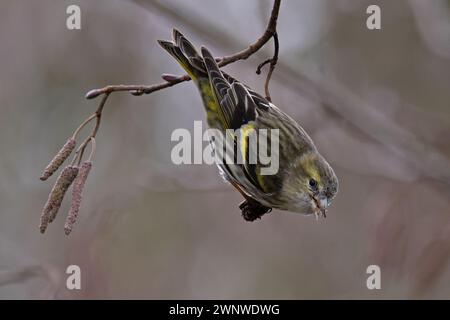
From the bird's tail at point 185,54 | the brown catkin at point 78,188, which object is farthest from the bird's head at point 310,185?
the brown catkin at point 78,188

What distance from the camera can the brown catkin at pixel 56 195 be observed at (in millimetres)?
2027

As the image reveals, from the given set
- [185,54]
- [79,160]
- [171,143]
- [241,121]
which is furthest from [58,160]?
[171,143]

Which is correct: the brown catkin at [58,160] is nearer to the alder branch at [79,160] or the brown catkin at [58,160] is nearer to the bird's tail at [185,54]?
the alder branch at [79,160]

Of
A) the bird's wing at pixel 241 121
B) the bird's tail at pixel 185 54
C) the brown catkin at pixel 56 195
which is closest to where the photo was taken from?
the brown catkin at pixel 56 195

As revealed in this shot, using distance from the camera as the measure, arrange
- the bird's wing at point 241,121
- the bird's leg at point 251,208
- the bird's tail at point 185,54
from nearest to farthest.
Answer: the bird's leg at point 251,208 → the bird's tail at point 185,54 → the bird's wing at point 241,121

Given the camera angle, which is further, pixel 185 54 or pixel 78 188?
pixel 185 54

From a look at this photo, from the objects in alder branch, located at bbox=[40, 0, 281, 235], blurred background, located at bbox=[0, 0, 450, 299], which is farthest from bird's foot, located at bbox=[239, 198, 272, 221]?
blurred background, located at bbox=[0, 0, 450, 299]

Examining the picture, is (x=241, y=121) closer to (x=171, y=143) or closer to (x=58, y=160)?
(x=58, y=160)

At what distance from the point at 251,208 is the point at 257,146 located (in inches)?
20.9

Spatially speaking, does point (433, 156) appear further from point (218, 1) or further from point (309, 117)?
point (218, 1)

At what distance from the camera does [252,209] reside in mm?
2520

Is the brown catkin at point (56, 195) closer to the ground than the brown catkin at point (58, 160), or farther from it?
closer to the ground

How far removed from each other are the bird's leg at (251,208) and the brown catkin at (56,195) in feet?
2.14
